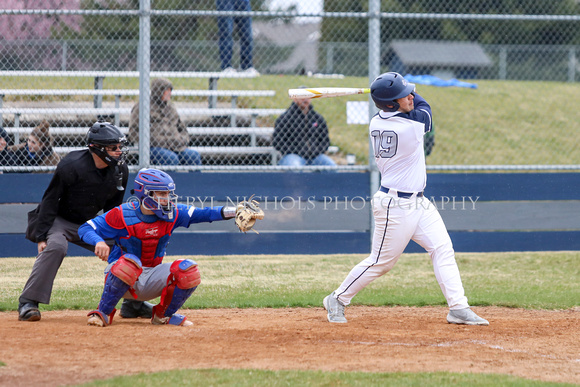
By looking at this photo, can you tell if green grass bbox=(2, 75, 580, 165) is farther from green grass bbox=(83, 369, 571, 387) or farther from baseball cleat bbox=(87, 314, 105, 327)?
green grass bbox=(83, 369, 571, 387)

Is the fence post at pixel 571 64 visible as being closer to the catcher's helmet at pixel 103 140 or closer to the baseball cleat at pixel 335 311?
the baseball cleat at pixel 335 311

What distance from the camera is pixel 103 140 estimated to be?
5355 mm

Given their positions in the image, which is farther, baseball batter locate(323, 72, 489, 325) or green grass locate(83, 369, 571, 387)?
baseball batter locate(323, 72, 489, 325)

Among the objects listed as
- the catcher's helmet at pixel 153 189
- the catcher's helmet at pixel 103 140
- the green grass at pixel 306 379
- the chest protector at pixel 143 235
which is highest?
the catcher's helmet at pixel 103 140

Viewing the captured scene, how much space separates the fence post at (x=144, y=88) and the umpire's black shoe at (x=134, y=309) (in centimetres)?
270

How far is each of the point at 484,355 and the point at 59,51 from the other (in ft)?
29.0

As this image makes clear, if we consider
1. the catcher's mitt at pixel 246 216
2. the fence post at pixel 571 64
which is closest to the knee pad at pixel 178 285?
the catcher's mitt at pixel 246 216

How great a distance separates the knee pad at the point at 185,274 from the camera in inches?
191

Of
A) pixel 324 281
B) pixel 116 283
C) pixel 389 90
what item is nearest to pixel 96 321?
pixel 116 283

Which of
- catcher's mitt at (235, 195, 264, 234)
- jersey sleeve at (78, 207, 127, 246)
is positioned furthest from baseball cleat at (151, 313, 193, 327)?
catcher's mitt at (235, 195, 264, 234)

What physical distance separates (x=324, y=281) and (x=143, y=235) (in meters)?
2.83

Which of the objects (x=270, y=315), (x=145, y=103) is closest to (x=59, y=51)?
(x=145, y=103)

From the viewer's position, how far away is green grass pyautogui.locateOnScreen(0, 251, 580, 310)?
623 centimetres

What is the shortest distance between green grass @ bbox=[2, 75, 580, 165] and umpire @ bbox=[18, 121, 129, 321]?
5.42 meters
